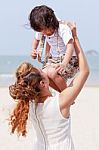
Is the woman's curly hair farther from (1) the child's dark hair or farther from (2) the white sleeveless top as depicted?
(1) the child's dark hair

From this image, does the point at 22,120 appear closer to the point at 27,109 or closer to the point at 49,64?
the point at 27,109

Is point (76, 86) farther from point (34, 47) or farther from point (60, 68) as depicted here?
point (34, 47)

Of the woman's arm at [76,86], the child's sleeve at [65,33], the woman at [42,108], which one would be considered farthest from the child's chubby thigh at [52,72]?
the woman at [42,108]

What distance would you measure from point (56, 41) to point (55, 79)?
34cm

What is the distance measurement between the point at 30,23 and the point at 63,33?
259mm

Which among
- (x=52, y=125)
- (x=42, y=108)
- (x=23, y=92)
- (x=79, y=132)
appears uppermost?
(x=23, y=92)

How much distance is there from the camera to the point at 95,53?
259 ft

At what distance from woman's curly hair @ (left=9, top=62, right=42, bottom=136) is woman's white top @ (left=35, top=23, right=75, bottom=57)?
1.93 feet

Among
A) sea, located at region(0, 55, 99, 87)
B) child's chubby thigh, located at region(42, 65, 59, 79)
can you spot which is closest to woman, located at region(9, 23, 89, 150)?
sea, located at region(0, 55, 99, 87)

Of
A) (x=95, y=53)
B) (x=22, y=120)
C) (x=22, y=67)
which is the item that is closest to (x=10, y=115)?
(x=22, y=120)

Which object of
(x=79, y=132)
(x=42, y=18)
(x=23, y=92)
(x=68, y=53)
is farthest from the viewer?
(x=79, y=132)

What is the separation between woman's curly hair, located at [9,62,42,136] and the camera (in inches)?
128

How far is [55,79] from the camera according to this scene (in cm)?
386

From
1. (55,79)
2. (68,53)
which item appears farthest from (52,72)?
(68,53)
